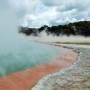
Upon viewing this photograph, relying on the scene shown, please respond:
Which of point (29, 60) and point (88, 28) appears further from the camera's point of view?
point (88, 28)

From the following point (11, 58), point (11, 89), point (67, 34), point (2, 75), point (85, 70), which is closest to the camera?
point (11, 89)

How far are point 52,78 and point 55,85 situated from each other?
1.79m

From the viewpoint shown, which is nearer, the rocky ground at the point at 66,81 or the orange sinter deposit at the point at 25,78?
the rocky ground at the point at 66,81

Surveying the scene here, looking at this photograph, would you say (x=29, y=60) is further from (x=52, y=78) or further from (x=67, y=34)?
(x=67, y=34)

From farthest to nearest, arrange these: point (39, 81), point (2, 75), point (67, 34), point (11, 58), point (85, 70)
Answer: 1. point (67, 34)
2. point (11, 58)
3. point (85, 70)
4. point (2, 75)
5. point (39, 81)

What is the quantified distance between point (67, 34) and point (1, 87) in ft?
302

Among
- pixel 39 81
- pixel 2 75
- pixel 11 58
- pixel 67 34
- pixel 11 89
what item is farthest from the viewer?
pixel 67 34

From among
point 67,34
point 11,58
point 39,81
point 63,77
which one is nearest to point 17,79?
point 39,81

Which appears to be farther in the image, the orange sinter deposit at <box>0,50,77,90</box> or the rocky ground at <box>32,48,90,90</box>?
the orange sinter deposit at <box>0,50,77,90</box>

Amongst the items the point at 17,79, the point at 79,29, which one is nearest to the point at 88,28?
the point at 79,29

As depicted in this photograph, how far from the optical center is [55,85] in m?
14.4

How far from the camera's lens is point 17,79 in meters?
15.9

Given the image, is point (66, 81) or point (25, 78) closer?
point (66, 81)

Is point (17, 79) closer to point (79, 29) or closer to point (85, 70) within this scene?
point (85, 70)
